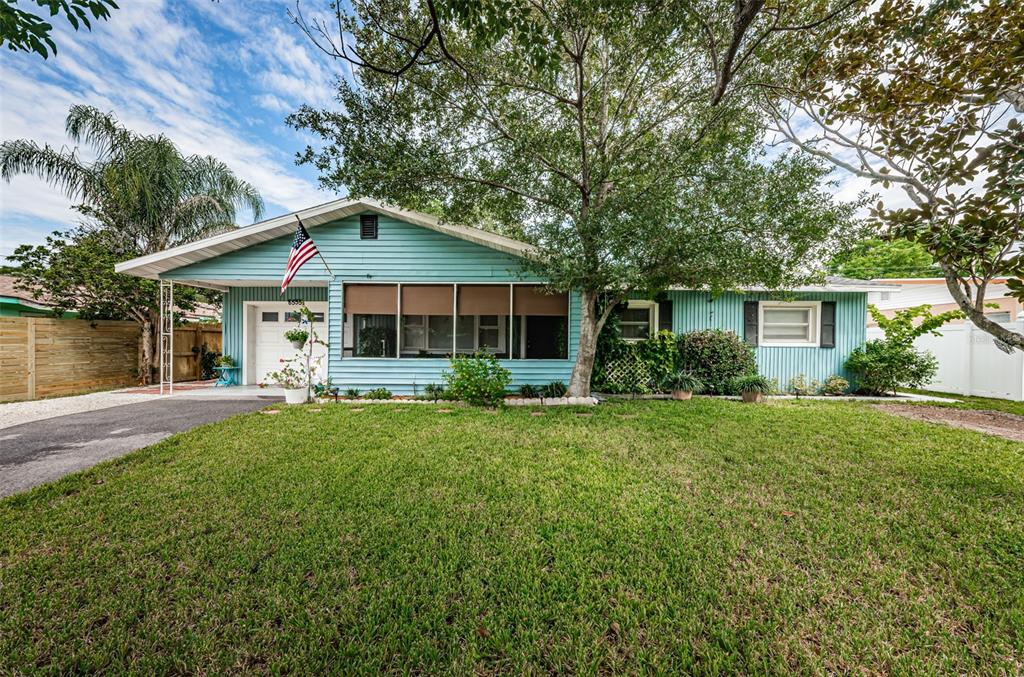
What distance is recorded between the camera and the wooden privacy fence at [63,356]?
7496 mm

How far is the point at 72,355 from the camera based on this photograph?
8.56m

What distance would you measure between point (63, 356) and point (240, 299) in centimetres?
350

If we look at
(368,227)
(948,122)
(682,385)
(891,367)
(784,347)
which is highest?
(368,227)

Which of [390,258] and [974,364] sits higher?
[390,258]

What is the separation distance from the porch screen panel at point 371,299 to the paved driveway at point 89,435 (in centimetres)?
262

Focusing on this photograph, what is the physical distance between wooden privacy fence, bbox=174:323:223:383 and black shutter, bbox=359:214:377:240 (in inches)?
260

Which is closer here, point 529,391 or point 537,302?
point 529,391

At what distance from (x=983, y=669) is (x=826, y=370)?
375 inches

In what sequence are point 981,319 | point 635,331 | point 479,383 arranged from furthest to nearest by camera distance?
point 635,331
point 479,383
point 981,319

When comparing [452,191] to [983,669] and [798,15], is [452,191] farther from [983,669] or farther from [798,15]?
[983,669]

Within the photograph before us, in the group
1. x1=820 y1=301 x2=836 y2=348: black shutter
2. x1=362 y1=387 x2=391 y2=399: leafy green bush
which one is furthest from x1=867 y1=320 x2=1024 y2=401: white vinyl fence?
x1=362 y1=387 x2=391 y2=399: leafy green bush

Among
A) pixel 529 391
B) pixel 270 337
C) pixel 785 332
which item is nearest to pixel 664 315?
pixel 785 332

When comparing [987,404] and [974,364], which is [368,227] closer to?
[987,404]

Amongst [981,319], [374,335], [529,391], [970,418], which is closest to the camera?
[981,319]
